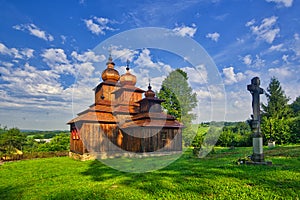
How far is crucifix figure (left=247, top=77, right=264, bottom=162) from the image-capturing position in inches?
365

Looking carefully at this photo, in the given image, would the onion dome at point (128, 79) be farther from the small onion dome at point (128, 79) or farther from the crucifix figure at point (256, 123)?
the crucifix figure at point (256, 123)

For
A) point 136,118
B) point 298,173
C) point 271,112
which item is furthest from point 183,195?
point 271,112

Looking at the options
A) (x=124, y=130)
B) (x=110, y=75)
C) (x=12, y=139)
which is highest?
(x=110, y=75)

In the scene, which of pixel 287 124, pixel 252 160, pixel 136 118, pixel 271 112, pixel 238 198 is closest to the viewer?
pixel 238 198

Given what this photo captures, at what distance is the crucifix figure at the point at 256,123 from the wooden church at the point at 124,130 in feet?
31.7

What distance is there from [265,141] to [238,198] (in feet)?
84.9

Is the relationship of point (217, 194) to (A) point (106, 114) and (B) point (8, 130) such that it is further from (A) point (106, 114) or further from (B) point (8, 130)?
(B) point (8, 130)

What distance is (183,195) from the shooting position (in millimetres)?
5871

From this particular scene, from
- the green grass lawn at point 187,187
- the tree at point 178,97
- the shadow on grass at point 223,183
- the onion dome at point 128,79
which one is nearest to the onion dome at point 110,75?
the onion dome at point 128,79

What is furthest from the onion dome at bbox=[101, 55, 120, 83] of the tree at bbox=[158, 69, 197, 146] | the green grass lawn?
the green grass lawn

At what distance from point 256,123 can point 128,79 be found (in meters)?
17.5

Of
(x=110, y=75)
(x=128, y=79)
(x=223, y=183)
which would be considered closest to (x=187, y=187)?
(x=223, y=183)

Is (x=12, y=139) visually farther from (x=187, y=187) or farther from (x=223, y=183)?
(x=223, y=183)

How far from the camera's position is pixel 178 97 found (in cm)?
3172
